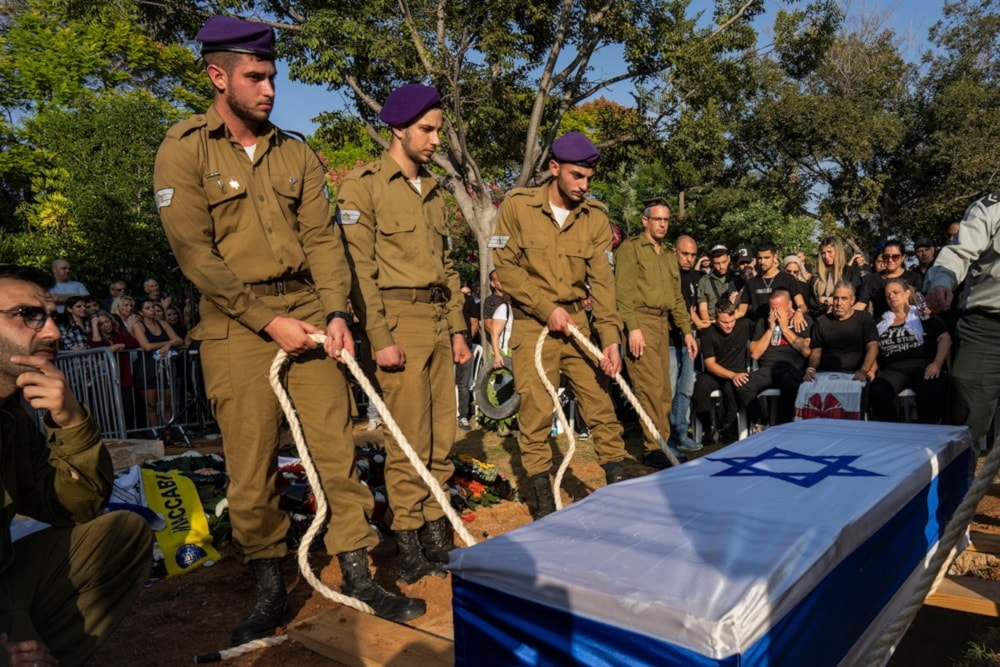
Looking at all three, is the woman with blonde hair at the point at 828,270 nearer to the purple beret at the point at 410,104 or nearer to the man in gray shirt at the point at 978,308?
the man in gray shirt at the point at 978,308

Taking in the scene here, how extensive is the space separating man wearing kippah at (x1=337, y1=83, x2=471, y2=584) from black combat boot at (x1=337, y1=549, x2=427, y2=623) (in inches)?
18.8

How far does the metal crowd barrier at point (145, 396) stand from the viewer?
753cm

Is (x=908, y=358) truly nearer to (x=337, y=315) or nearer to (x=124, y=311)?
(x=337, y=315)

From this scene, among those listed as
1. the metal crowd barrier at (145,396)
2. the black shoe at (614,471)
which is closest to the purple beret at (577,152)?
the black shoe at (614,471)

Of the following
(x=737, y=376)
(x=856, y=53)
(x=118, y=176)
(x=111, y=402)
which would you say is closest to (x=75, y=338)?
(x=111, y=402)

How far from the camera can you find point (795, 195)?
87.6 feet

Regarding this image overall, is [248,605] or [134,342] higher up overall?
[134,342]

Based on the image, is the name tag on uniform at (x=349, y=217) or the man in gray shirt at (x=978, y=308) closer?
the name tag on uniform at (x=349, y=217)

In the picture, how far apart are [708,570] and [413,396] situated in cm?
213

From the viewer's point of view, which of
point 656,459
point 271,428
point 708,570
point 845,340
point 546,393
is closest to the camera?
point 708,570

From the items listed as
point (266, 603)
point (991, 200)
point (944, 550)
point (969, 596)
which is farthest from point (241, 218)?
point (991, 200)

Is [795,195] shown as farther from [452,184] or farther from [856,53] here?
[452,184]

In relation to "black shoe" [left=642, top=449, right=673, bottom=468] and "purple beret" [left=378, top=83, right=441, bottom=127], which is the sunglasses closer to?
"purple beret" [left=378, top=83, right=441, bottom=127]

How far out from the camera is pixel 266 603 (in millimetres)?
3207
